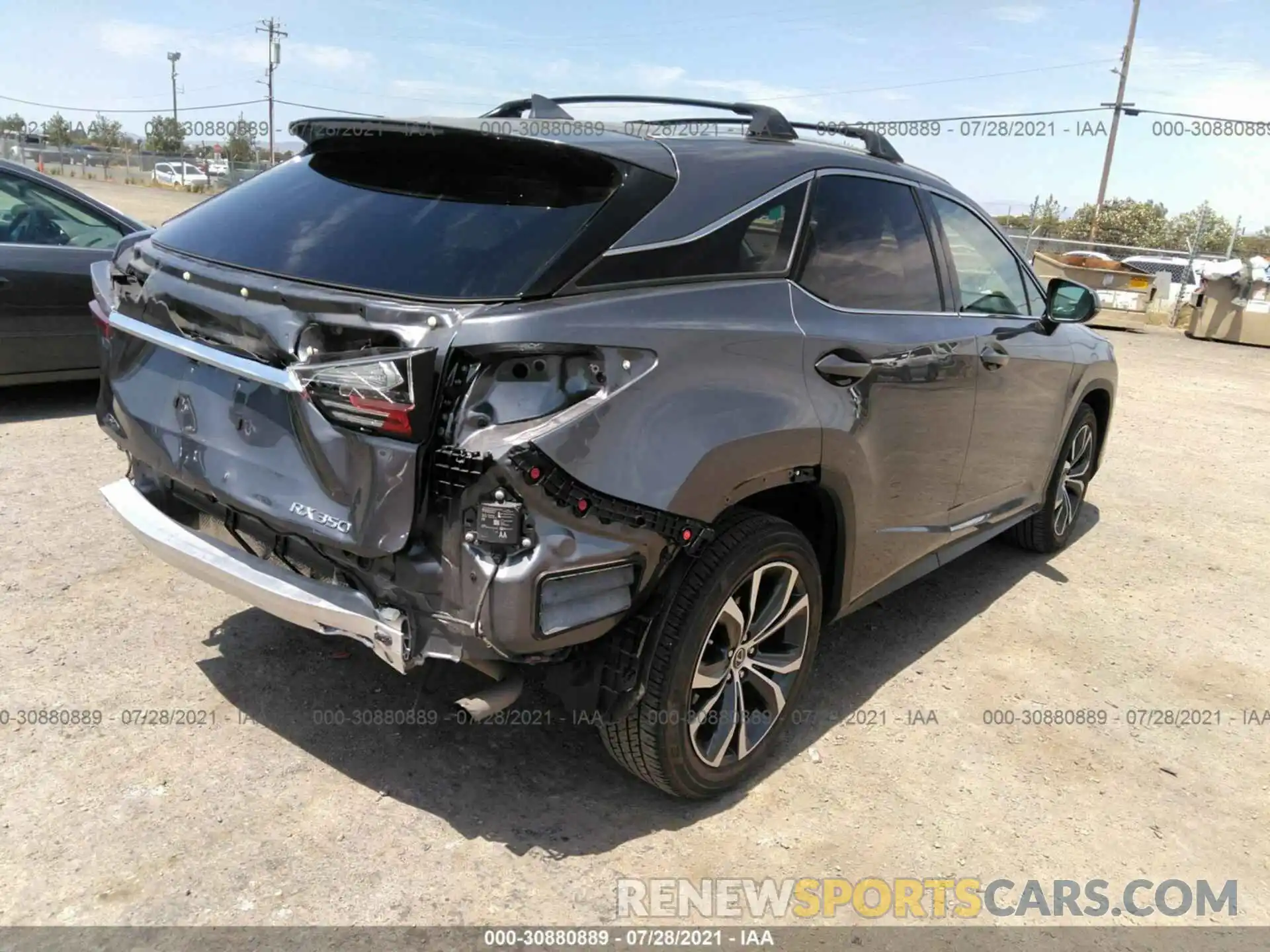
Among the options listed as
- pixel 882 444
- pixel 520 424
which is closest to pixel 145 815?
pixel 520 424

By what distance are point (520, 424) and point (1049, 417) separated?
3383 millimetres

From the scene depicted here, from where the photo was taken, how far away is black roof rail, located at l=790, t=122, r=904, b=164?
370 cm

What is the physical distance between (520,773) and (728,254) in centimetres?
171

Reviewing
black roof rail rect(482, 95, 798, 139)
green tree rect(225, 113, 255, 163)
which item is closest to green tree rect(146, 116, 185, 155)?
green tree rect(225, 113, 255, 163)

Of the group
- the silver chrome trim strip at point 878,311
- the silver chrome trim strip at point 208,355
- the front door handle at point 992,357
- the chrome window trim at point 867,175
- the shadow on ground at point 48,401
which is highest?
the chrome window trim at point 867,175

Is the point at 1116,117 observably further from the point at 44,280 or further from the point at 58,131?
the point at 58,131

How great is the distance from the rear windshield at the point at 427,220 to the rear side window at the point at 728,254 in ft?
0.50

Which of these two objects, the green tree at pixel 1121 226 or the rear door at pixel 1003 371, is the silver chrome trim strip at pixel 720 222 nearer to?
the rear door at pixel 1003 371

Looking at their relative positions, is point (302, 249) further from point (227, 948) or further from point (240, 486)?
point (227, 948)

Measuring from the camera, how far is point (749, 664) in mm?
2979

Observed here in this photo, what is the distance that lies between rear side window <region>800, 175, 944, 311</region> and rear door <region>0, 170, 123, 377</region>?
4936 millimetres

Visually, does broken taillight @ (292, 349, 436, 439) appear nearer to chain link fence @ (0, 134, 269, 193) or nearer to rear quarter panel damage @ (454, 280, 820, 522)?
rear quarter panel damage @ (454, 280, 820, 522)

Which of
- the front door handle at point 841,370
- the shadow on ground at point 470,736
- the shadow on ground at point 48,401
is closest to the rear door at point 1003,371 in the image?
the shadow on ground at point 470,736

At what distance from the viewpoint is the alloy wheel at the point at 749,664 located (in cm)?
283
